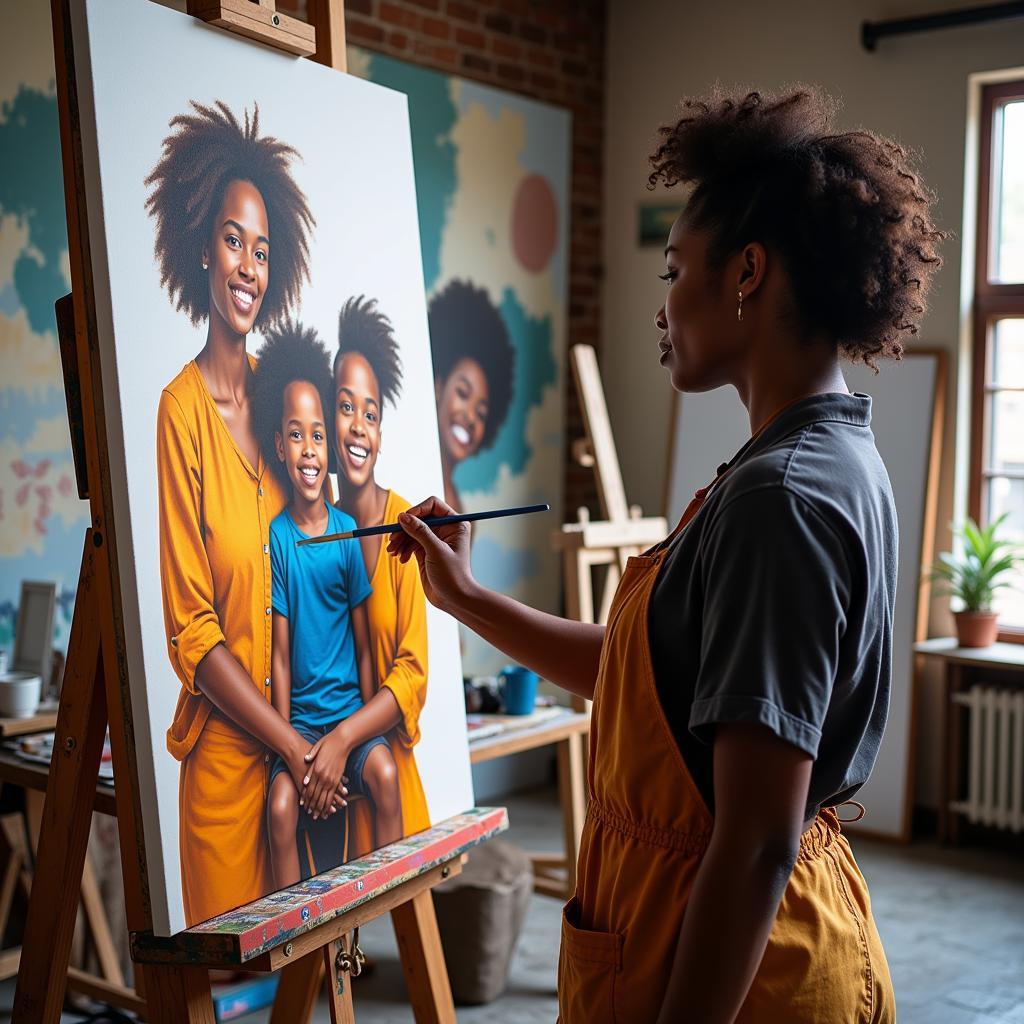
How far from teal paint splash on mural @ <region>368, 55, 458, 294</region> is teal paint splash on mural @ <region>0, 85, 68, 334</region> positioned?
1.31 m

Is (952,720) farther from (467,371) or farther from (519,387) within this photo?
(467,371)

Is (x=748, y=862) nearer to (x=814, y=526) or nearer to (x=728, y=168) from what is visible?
(x=814, y=526)

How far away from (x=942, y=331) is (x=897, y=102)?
32.8 inches

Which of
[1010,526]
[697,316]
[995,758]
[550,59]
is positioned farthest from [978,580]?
A: [697,316]

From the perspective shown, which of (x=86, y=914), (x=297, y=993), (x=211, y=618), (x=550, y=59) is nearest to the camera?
(x=211, y=618)

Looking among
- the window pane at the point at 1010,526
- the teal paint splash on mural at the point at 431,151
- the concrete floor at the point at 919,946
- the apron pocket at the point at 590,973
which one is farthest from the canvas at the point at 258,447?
the window pane at the point at 1010,526

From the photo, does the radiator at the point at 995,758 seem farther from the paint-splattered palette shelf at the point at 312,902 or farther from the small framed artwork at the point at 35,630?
the small framed artwork at the point at 35,630

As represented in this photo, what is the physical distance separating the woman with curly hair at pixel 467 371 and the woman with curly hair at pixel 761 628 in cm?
301

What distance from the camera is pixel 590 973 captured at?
1245 millimetres

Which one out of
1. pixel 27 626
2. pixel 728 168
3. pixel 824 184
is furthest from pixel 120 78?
pixel 27 626

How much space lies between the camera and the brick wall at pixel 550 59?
4.16 m

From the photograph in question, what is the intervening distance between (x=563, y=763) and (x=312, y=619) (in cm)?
181

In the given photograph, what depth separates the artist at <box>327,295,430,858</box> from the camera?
1.82 meters

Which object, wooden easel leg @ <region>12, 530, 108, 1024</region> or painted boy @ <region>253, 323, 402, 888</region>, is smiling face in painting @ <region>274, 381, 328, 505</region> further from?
wooden easel leg @ <region>12, 530, 108, 1024</region>
